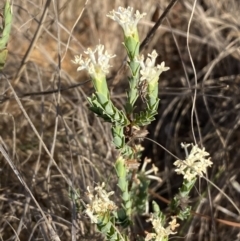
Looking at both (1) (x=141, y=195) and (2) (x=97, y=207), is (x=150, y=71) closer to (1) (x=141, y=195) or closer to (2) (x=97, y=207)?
(2) (x=97, y=207)

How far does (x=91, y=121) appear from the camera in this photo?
1.52 metres

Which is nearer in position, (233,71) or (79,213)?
(79,213)

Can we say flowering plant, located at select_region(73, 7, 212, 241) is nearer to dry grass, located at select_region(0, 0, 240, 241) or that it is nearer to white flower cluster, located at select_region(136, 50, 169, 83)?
white flower cluster, located at select_region(136, 50, 169, 83)

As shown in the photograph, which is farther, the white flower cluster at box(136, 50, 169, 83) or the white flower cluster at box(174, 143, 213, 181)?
the white flower cluster at box(174, 143, 213, 181)

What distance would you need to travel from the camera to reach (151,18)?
2107 millimetres

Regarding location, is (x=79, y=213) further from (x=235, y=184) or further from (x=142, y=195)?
(x=235, y=184)

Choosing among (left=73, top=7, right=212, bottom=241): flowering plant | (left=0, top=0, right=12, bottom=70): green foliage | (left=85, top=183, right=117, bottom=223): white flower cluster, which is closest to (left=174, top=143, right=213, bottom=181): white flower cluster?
(left=73, top=7, right=212, bottom=241): flowering plant

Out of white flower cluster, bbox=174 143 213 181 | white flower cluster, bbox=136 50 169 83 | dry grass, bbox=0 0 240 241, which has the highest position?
white flower cluster, bbox=136 50 169 83

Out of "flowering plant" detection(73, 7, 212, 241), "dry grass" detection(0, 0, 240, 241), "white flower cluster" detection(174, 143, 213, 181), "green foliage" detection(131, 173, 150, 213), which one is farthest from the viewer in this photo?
"dry grass" detection(0, 0, 240, 241)

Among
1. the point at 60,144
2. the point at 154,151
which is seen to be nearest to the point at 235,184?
the point at 154,151

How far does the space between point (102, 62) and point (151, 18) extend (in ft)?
4.49

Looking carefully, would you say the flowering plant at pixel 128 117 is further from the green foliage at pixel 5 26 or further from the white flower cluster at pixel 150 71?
the green foliage at pixel 5 26

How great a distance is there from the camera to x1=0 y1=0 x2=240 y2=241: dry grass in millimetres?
1224

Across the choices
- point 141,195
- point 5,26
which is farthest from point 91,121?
point 5,26
